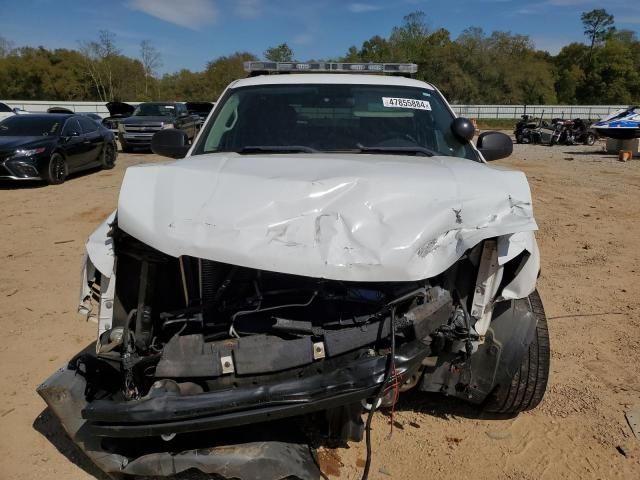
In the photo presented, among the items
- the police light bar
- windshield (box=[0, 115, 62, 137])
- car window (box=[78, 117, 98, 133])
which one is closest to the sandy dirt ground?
the police light bar

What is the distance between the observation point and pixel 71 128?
12.5 metres

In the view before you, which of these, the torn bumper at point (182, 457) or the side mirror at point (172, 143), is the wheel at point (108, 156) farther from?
the torn bumper at point (182, 457)

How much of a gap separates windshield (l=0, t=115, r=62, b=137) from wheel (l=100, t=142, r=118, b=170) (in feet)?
5.59

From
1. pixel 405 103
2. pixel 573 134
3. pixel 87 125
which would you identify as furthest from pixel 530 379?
pixel 573 134

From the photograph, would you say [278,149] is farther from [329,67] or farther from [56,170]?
[56,170]

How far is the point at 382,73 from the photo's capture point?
499 cm

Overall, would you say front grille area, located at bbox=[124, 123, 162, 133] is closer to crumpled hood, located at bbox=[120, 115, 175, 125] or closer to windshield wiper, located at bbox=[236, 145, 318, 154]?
crumpled hood, located at bbox=[120, 115, 175, 125]

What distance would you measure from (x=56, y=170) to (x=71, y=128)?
135cm

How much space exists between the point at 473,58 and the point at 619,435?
217 ft

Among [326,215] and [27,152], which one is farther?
[27,152]

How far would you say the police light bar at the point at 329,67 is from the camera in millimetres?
4742

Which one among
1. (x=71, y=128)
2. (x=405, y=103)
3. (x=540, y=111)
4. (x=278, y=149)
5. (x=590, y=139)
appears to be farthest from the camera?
(x=540, y=111)

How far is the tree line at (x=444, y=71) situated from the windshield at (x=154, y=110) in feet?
95.0

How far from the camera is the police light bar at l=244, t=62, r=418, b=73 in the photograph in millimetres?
4742
